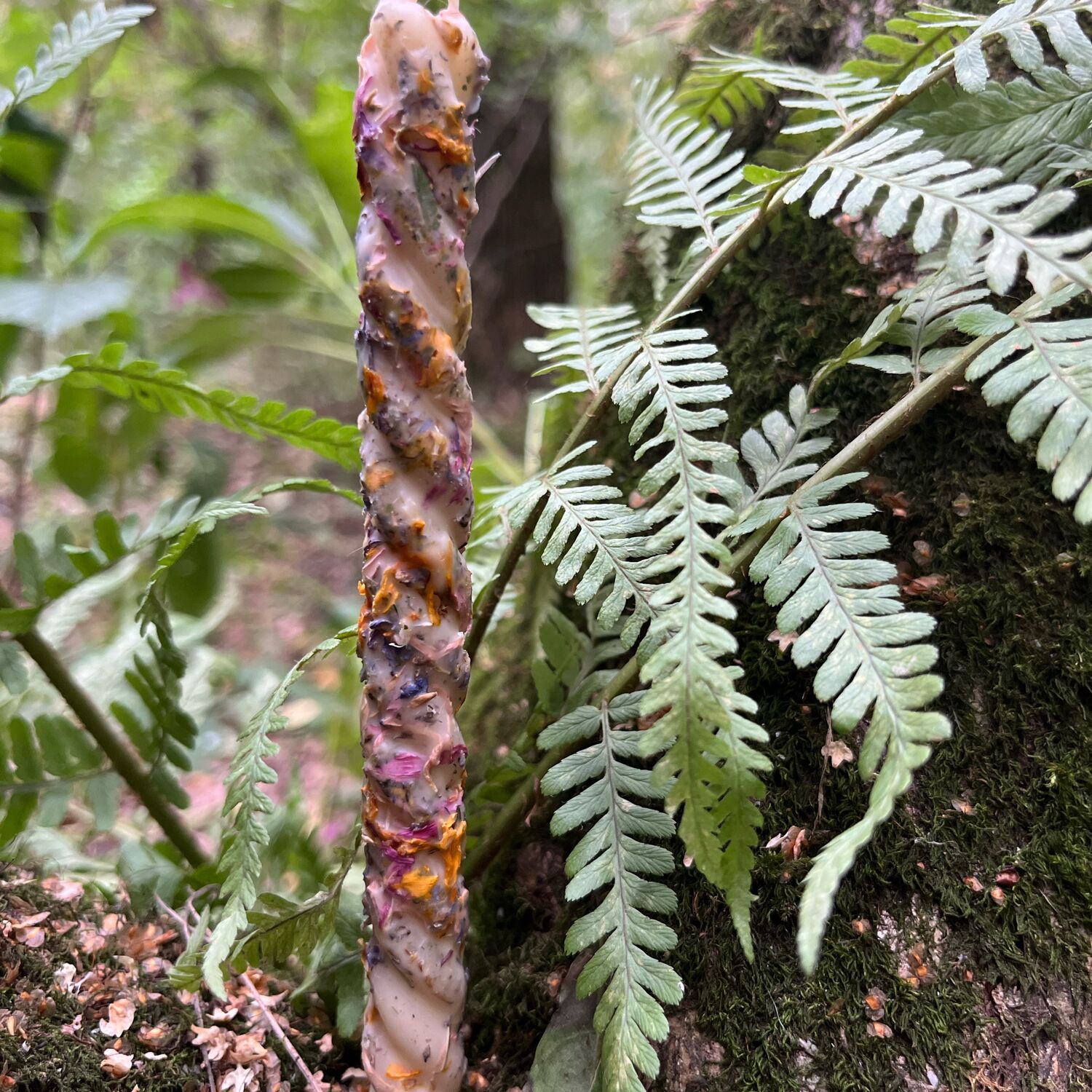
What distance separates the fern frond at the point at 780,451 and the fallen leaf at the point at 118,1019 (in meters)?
0.97

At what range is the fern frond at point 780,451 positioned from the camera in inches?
39.1

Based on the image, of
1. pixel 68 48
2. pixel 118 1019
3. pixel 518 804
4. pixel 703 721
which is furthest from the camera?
pixel 68 48

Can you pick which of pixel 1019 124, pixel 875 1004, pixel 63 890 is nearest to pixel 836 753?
pixel 875 1004

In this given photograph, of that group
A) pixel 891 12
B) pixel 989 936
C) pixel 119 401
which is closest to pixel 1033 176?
pixel 891 12

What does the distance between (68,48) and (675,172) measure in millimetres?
1056

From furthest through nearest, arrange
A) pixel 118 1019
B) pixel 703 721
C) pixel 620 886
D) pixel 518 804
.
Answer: pixel 518 804 < pixel 118 1019 < pixel 620 886 < pixel 703 721

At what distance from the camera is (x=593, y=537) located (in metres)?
0.94

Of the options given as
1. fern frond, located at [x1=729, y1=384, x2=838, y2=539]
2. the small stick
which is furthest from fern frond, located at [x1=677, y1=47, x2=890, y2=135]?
the small stick

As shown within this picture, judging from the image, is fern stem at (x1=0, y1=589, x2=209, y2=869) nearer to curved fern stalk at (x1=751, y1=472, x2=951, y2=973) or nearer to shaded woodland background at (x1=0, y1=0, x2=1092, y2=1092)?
shaded woodland background at (x1=0, y1=0, x2=1092, y2=1092)

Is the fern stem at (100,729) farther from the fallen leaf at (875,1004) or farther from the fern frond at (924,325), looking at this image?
the fern frond at (924,325)

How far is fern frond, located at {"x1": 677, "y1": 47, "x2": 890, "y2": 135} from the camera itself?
1059 mm

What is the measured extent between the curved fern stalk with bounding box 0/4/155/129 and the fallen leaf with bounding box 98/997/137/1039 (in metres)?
1.35

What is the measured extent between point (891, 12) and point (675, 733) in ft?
4.77

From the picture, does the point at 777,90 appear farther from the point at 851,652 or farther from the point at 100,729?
the point at 100,729
